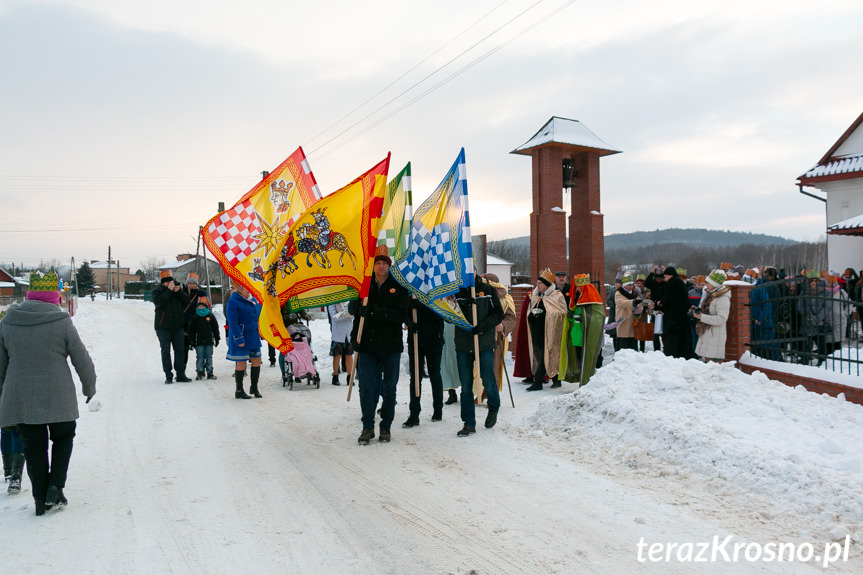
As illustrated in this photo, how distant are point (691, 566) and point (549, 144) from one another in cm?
2688

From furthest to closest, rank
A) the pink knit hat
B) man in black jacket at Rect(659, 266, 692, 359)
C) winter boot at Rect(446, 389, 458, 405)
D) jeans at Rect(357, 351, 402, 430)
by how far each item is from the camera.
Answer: man in black jacket at Rect(659, 266, 692, 359), winter boot at Rect(446, 389, 458, 405), jeans at Rect(357, 351, 402, 430), the pink knit hat

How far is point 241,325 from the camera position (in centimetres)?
1066

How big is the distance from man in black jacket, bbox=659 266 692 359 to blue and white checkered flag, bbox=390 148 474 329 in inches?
171

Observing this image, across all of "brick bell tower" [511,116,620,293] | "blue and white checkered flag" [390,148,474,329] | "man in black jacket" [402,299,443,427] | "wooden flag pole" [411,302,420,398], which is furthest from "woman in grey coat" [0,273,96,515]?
"brick bell tower" [511,116,620,293]

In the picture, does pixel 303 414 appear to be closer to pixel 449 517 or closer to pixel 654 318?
pixel 449 517

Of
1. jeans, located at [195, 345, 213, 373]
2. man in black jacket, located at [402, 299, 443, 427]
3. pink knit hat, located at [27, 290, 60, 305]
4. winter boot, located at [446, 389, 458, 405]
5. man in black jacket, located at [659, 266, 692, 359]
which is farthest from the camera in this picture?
jeans, located at [195, 345, 213, 373]

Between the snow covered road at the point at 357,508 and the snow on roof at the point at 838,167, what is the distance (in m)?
22.3

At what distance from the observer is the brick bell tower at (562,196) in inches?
1158

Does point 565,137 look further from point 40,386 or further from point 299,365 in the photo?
point 40,386

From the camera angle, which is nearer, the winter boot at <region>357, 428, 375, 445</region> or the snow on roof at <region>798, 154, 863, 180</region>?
the winter boot at <region>357, 428, 375, 445</region>

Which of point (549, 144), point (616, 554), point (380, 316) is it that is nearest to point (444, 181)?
point (380, 316)

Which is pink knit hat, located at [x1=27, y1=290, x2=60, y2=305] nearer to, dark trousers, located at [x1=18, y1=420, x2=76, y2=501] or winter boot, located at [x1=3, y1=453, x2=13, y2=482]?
dark trousers, located at [x1=18, y1=420, x2=76, y2=501]

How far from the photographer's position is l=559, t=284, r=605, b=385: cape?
1053 cm

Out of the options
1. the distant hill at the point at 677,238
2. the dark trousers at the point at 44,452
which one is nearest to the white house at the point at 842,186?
the dark trousers at the point at 44,452
